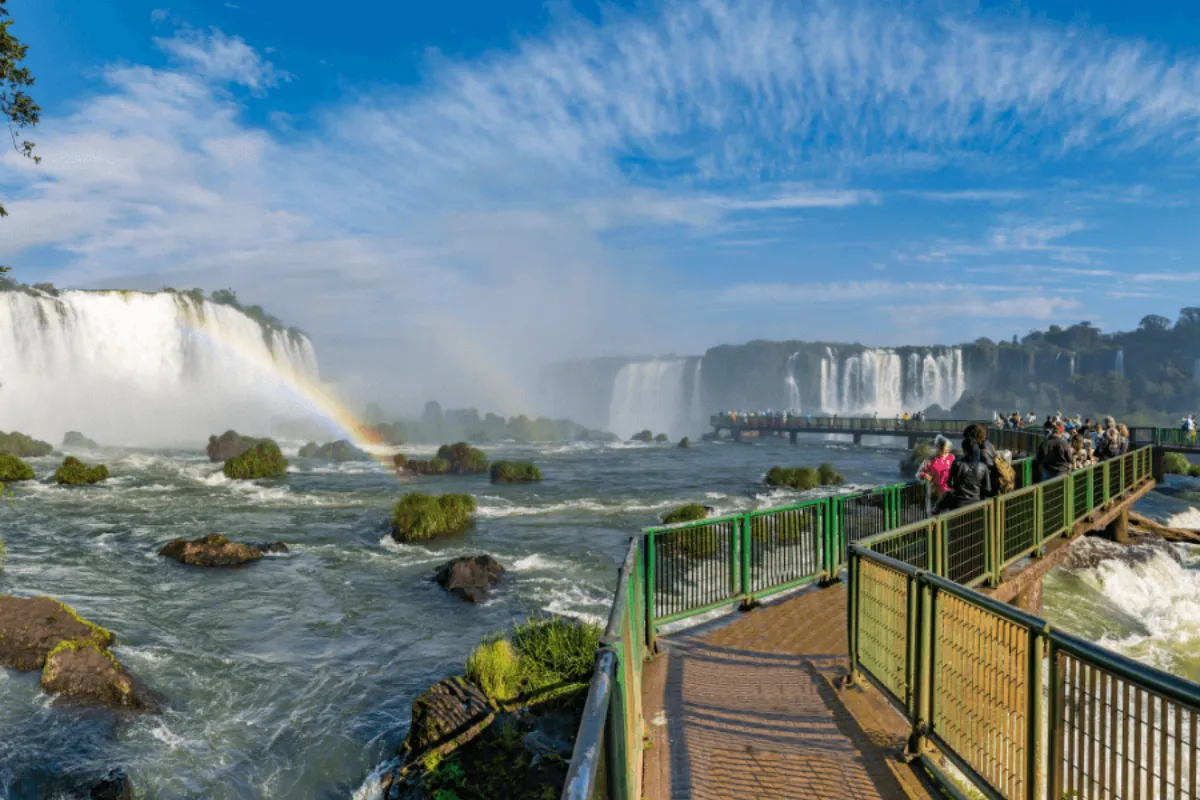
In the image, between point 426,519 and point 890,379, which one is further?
point 890,379

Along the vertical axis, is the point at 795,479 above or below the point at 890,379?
below

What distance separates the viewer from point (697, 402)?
120 meters

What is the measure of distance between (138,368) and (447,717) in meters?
69.3

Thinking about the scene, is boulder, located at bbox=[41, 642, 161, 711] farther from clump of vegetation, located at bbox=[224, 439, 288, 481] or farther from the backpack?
clump of vegetation, located at bbox=[224, 439, 288, 481]

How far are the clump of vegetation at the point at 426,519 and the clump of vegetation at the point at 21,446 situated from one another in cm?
3696

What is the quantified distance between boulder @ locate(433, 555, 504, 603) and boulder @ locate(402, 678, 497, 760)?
20.5 ft

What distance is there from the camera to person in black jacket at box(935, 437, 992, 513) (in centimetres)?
998

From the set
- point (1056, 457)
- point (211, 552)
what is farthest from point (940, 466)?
point (211, 552)

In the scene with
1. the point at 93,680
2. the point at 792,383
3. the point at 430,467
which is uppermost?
the point at 792,383

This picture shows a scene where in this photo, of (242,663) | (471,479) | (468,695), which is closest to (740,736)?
(468,695)

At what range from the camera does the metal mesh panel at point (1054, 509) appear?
13.1 m

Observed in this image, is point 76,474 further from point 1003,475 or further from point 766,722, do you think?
point 1003,475

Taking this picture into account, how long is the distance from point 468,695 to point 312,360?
84906 millimetres

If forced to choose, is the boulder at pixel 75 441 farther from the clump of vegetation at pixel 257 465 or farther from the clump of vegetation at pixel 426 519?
the clump of vegetation at pixel 426 519
